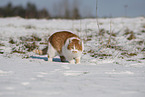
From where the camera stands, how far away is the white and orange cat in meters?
4.46

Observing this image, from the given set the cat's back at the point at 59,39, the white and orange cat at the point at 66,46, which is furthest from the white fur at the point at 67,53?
the cat's back at the point at 59,39

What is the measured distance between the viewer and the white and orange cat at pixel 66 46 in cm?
446

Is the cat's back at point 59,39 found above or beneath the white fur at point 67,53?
above

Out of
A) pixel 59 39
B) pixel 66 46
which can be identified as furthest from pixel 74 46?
pixel 59 39

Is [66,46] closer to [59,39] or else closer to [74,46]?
[74,46]

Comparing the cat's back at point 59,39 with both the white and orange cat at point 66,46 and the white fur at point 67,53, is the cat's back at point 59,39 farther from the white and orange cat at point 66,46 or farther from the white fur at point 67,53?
the white fur at point 67,53

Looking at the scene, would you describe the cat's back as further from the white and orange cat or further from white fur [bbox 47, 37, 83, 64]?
white fur [bbox 47, 37, 83, 64]

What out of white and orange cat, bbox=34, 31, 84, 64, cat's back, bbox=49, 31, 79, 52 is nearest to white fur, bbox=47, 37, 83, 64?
white and orange cat, bbox=34, 31, 84, 64

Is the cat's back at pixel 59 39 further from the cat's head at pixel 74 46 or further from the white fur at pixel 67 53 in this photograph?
the cat's head at pixel 74 46

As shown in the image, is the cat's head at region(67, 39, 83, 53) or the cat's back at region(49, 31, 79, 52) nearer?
the cat's head at region(67, 39, 83, 53)

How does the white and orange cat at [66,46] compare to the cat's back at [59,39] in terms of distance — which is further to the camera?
the cat's back at [59,39]

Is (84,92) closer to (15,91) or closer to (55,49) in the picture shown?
(15,91)

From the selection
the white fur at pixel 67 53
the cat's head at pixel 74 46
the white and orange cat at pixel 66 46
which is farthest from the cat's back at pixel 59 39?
the cat's head at pixel 74 46

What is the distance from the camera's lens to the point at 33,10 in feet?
160
